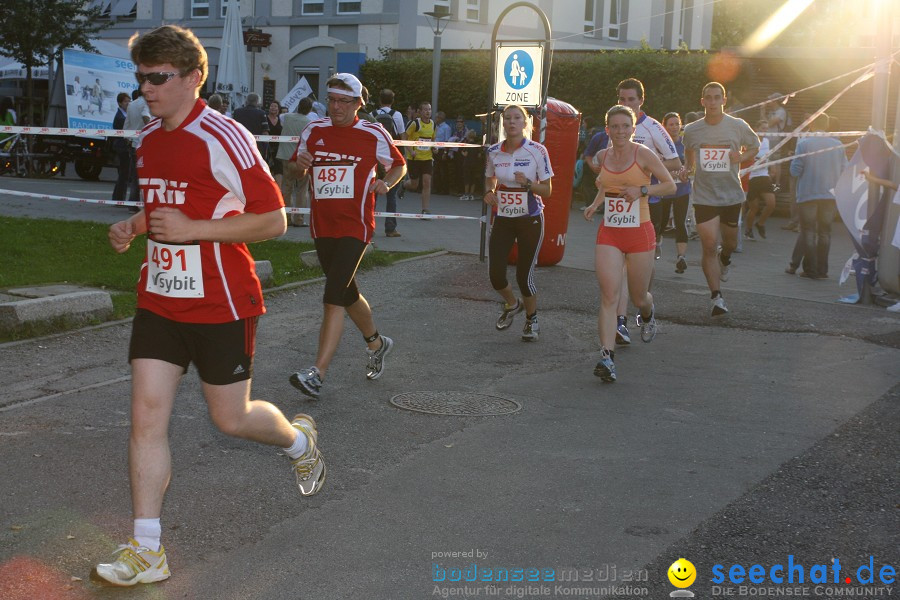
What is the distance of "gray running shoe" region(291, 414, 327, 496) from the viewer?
4922mm

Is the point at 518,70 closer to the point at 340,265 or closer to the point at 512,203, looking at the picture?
the point at 512,203

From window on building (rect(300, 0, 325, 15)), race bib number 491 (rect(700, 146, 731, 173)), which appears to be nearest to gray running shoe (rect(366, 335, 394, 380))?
race bib number 491 (rect(700, 146, 731, 173))

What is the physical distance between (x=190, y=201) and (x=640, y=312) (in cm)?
576

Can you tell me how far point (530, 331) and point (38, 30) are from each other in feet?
72.0

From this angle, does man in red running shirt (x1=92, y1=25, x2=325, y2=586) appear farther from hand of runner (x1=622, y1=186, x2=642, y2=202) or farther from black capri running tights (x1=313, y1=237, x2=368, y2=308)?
hand of runner (x1=622, y1=186, x2=642, y2=202)

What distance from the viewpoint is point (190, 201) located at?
14.0 ft

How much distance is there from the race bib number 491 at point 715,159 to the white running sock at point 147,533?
781cm

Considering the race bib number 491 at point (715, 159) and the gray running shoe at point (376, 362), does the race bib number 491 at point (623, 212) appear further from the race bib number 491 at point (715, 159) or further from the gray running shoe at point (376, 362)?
the race bib number 491 at point (715, 159)

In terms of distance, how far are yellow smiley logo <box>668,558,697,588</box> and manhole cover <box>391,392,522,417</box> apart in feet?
8.27

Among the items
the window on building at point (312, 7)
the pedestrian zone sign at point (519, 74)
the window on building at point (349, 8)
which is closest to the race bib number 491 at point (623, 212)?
the pedestrian zone sign at point (519, 74)

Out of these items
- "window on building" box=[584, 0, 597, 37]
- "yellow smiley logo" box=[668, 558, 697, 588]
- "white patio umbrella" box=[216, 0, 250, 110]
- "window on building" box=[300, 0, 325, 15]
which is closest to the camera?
"yellow smiley logo" box=[668, 558, 697, 588]

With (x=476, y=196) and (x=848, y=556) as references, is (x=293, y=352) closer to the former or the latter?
(x=848, y=556)

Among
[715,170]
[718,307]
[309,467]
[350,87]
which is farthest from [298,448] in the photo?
[715,170]

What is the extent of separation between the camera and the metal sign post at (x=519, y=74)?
1365 centimetres
